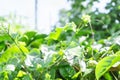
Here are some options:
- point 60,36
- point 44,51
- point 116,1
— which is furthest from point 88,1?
point 44,51

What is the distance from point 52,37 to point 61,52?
33cm

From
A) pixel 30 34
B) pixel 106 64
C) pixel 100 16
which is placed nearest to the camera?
pixel 106 64

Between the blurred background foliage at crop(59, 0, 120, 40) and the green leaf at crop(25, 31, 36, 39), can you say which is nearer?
the green leaf at crop(25, 31, 36, 39)

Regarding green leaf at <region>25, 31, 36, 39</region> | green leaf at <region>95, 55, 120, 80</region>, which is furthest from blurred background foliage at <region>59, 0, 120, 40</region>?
green leaf at <region>95, 55, 120, 80</region>

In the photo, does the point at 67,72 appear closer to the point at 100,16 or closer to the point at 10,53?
the point at 10,53

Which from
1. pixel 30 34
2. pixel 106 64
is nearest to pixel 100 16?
pixel 30 34

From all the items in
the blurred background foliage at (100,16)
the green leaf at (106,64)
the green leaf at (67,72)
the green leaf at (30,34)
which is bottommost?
the blurred background foliage at (100,16)

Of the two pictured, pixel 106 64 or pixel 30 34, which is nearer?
pixel 106 64

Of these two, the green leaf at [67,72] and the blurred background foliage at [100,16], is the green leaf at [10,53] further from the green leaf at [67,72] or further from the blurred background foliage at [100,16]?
the blurred background foliage at [100,16]

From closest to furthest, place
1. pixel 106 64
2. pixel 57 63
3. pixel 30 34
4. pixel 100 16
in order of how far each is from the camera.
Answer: pixel 106 64 < pixel 57 63 < pixel 30 34 < pixel 100 16

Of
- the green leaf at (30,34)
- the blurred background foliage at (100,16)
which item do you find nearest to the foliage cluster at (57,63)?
the green leaf at (30,34)

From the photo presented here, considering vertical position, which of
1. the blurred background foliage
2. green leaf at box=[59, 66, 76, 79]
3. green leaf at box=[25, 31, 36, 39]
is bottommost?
the blurred background foliage

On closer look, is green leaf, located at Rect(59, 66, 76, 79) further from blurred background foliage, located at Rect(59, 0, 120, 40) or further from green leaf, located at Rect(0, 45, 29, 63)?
blurred background foliage, located at Rect(59, 0, 120, 40)

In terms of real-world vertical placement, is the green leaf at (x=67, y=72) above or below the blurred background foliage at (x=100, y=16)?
above
